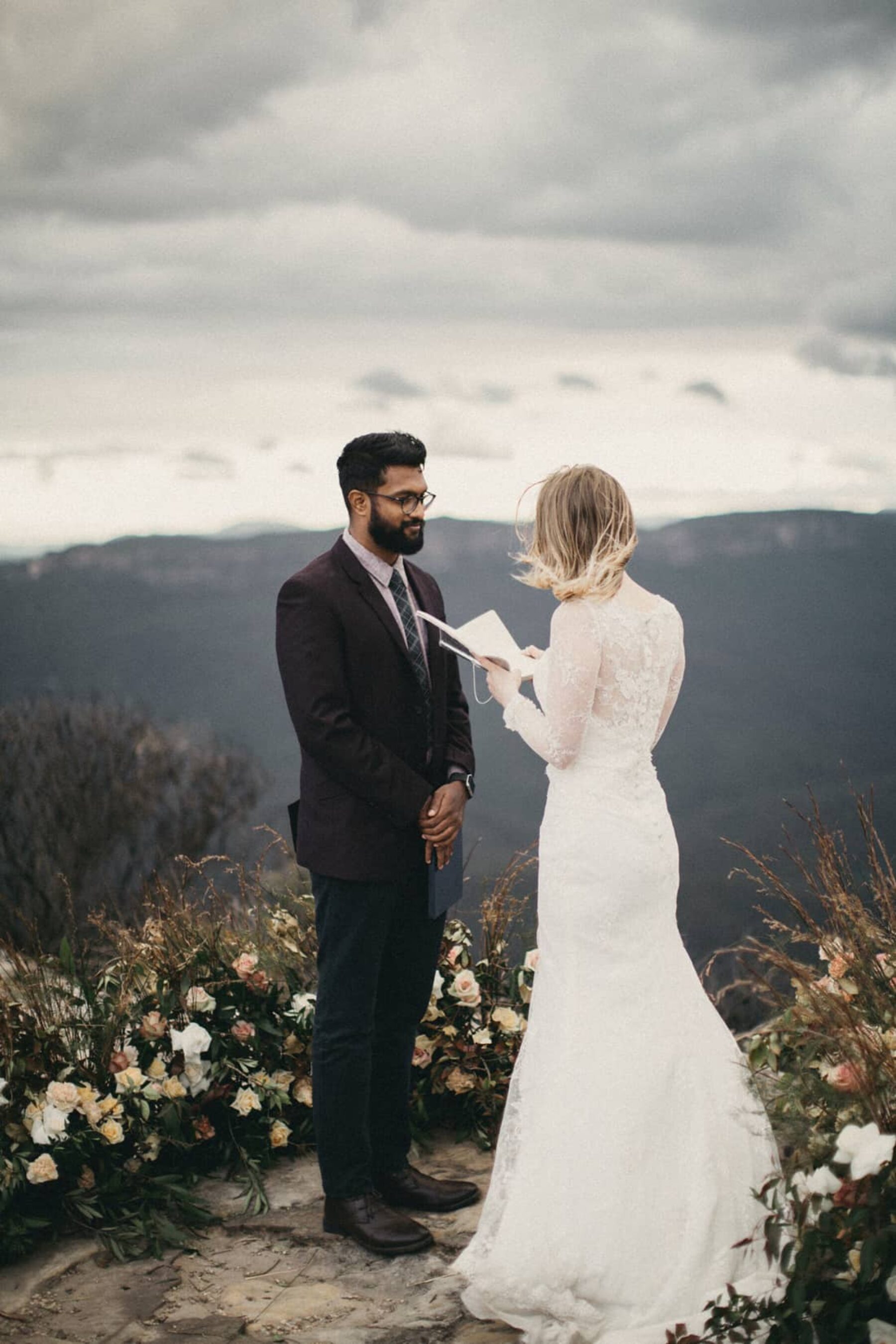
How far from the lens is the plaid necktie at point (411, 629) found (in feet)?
9.21

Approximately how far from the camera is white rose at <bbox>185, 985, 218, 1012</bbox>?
3.34 metres

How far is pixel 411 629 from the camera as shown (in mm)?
2824

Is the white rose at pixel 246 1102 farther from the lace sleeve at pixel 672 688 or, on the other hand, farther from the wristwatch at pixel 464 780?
the lace sleeve at pixel 672 688

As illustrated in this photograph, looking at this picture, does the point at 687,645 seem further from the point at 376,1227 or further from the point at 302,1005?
the point at 376,1227

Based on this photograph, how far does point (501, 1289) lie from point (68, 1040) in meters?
1.53

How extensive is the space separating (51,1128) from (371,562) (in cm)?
163

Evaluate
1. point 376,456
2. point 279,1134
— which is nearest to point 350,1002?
point 279,1134

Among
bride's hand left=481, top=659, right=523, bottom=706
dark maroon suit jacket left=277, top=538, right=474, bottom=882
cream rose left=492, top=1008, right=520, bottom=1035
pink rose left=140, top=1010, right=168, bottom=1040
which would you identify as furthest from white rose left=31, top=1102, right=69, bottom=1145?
bride's hand left=481, top=659, right=523, bottom=706

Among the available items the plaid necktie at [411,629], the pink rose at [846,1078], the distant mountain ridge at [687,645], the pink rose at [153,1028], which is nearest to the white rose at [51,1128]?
the pink rose at [153,1028]

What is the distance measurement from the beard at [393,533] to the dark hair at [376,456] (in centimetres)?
6

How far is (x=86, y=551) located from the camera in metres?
28.0

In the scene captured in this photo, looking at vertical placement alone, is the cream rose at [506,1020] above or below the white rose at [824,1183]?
below

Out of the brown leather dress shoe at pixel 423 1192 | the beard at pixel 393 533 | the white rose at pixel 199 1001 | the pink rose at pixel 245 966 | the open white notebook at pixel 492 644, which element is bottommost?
the brown leather dress shoe at pixel 423 1192

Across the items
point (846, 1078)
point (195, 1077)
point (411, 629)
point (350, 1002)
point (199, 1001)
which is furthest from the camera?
point (199, 1001)
